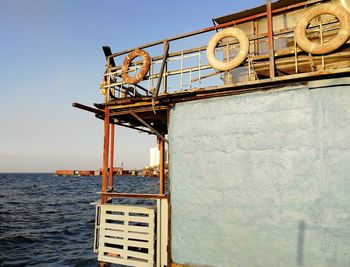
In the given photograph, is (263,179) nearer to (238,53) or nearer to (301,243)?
(301,243)

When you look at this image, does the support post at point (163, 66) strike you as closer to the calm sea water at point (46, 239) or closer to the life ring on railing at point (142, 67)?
the life ring on railing at point (142, 67)

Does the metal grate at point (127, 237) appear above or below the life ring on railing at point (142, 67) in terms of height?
below

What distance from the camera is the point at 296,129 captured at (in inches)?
222

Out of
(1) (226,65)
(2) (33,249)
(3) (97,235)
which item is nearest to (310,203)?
(1) (226,65)

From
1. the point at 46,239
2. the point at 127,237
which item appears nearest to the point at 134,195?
the point at 127,237

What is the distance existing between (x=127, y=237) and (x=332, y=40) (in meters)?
6.93

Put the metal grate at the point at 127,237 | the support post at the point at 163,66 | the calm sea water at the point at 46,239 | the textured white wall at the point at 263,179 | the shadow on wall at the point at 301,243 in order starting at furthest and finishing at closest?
the calm sea water at the point at 46,239, the metal grate at the point at 127,237, the support post at the point at 163,66, the shadow on wall at the point at 301,243, the textured white wall at the point at 263,179

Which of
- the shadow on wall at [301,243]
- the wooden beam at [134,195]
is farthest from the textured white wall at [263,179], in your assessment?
the wooden beam at [134,195]

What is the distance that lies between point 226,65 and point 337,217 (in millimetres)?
4039

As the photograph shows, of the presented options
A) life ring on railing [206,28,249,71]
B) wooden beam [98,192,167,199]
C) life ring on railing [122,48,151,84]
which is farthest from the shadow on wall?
life ring on railing [122,48,151,84]

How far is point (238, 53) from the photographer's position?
6453mm

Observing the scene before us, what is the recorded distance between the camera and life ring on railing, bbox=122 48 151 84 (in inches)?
309

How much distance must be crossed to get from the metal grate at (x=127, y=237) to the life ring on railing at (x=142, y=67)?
12.2 ft

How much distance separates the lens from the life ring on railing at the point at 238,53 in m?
6.38
